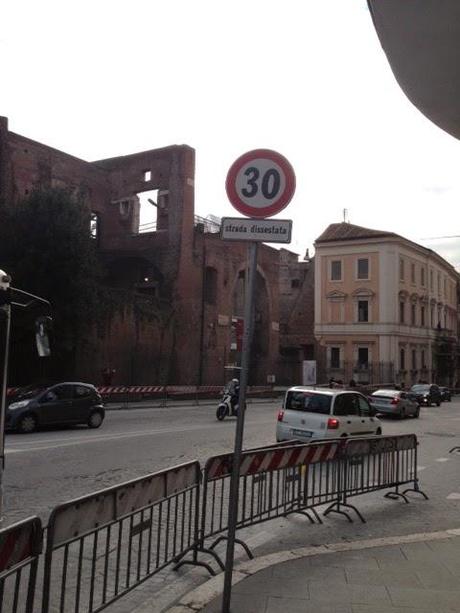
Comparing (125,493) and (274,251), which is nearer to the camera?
(125,493)

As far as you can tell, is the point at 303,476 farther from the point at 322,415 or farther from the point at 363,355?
the point at 363,355

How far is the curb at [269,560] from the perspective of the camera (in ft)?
16.3

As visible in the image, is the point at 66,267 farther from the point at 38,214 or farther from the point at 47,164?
the point at 47,164

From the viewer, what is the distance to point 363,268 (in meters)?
60.8

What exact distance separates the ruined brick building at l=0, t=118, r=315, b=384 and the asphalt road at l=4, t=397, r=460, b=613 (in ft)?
51.8

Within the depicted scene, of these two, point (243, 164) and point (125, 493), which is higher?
point (243, 164)

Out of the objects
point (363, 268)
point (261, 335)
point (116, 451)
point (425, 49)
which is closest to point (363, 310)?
point (363, 268)

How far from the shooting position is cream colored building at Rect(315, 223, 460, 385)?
194 feet

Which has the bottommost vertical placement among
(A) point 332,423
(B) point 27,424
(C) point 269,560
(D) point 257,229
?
(C) point 269,560

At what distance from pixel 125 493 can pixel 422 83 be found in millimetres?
4266

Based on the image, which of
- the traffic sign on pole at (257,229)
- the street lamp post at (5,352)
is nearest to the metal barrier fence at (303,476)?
the street lamp post at (5,352)

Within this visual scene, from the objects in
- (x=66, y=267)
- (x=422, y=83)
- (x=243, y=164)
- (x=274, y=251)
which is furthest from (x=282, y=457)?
(x=274, y=251)

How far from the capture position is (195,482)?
20.1ft

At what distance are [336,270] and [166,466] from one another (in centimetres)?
5226
